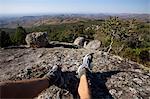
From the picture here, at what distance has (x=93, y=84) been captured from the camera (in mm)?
4883

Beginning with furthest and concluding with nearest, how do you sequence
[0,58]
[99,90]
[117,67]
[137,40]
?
[137,40] → [0,58] → [117,67] → [99,90]

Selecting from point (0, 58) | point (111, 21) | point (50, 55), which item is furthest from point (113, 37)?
point (0, 58)

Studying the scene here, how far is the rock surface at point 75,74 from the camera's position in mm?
4547

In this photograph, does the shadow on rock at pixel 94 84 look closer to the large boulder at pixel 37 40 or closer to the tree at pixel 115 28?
the large boulder at pixel 37 40

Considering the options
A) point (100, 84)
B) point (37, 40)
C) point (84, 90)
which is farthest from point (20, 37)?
point (84, 90)

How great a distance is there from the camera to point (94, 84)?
4895 millimetres

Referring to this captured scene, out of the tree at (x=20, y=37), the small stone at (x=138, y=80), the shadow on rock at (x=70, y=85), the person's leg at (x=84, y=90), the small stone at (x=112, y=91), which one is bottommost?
the tree at (x=20, y=37)

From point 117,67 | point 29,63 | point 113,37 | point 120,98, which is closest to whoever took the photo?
point 120,98

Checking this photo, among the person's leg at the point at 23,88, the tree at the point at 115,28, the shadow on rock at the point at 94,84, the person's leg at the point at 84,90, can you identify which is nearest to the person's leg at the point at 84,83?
the person's leg at the point at 84,90

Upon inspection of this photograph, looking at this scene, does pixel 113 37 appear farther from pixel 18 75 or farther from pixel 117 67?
pixel 18 75

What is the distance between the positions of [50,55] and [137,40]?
34.5 ft

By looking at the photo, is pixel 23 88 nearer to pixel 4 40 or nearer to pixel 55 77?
pixel 55 77

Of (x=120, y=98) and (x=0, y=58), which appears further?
(x=0, y=58)

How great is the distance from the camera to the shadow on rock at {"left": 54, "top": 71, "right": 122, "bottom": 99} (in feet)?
14.6
